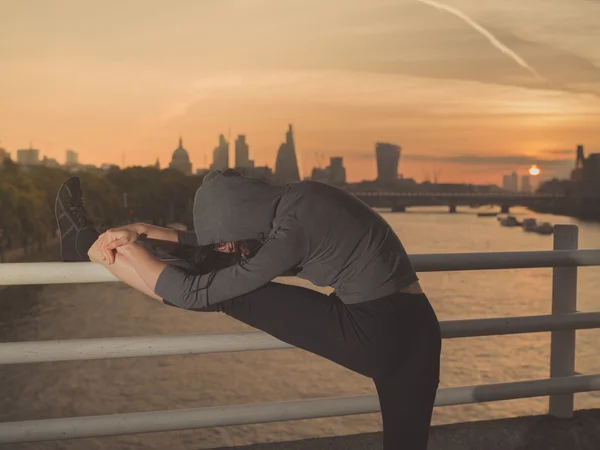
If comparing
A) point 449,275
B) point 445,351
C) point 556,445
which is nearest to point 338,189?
point 556,445

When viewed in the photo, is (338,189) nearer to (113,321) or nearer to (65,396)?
(65,396)

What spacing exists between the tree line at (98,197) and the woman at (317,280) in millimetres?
78959

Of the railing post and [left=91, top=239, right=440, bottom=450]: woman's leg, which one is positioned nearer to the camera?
[left=91, top=239, right=440, bottom=450]: woman's leg

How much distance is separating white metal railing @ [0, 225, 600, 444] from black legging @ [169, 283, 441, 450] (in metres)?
0.58

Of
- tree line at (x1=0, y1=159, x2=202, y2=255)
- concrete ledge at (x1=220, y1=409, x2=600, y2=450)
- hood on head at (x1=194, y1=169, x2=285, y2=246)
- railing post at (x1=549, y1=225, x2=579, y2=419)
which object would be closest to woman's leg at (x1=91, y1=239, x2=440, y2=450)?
hood on head at (x1=194, y1=169, x2=285, y2=246)

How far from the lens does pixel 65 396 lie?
147 feet

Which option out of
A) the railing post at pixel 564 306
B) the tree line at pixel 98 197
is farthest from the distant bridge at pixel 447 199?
the railing post at pixel 564 306

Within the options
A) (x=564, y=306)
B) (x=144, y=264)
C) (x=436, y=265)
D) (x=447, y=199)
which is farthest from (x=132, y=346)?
(x=447, y=199)

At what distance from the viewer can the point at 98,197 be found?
104 m

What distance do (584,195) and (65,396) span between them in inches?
4049

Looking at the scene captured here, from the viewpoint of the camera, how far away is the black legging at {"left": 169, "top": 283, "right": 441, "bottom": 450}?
2.28 meters

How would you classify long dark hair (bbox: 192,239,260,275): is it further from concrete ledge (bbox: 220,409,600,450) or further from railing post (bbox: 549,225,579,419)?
railing post (bbox: 549,225,579,419)

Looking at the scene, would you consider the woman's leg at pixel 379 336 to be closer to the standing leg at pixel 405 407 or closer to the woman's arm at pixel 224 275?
the standing leg at pixel 405 407

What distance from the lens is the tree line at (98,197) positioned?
81.7 metres
